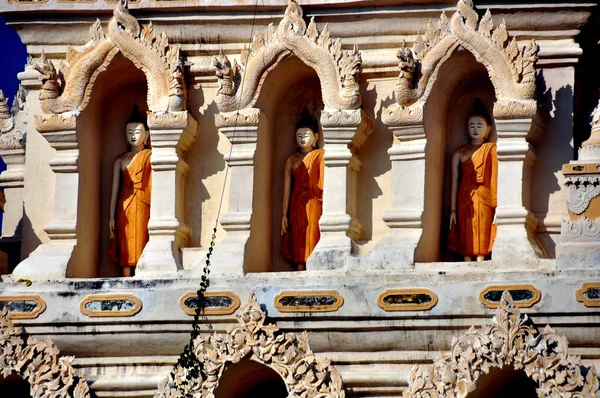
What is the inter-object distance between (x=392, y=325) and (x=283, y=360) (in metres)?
1.24

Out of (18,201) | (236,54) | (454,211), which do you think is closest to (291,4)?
(236,54)

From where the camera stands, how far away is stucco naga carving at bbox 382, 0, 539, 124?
23625 millimetres

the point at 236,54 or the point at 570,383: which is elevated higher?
the point at 236,54

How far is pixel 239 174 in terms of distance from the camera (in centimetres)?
2438

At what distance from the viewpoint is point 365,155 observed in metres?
24.5

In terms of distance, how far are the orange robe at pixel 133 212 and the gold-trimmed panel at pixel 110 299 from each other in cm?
114

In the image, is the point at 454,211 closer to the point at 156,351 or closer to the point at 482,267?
the point at 482,267

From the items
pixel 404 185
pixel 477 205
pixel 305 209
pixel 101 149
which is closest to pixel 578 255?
pixel 477 205

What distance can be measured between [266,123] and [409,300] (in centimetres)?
308

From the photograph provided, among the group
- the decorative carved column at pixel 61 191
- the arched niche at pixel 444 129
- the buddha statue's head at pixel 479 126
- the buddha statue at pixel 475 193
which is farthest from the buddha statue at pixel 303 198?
the decorative carved column at pixel 61 191

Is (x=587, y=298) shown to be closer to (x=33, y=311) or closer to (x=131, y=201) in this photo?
(x=131, y=201)

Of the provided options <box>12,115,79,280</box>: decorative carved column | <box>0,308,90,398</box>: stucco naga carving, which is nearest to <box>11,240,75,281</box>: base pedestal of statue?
<box>12,115,79,280</box>: decorative carved column

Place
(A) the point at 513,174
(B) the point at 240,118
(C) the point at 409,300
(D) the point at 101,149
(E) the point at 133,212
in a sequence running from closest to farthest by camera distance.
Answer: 1. (C) the point at 409,300
2. (A) the point at 513,174
3. (B) the point at 240,118
4. (E) the point at 133,212
5. (D) the point at 101,149

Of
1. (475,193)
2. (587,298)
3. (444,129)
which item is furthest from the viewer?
(444,129)
